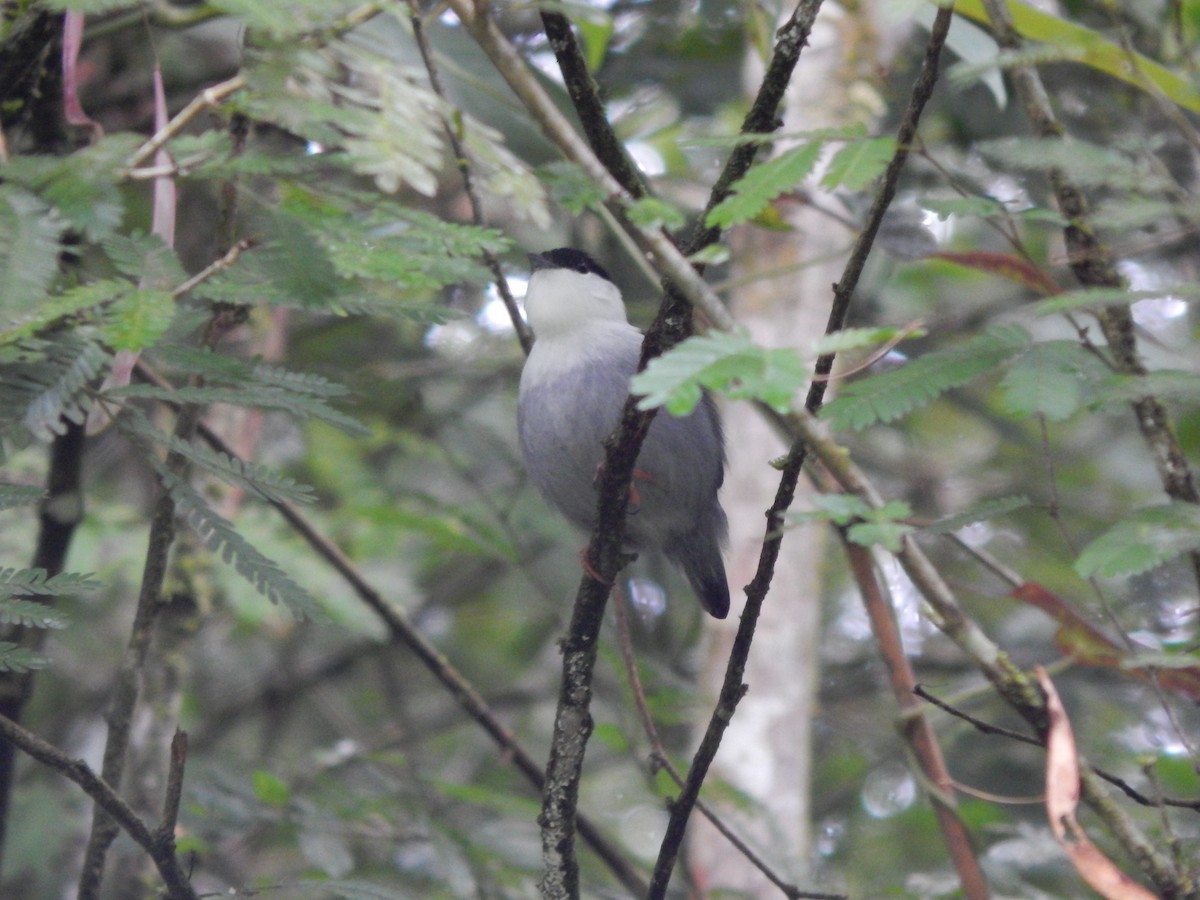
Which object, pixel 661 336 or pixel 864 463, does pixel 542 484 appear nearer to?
pixel 661 336

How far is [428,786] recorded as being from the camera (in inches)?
202

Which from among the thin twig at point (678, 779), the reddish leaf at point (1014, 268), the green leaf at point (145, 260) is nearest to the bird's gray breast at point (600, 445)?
the thin twig at point (678, 779)

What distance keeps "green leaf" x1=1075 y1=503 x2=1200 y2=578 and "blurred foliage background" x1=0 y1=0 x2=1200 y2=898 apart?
13 millimetres

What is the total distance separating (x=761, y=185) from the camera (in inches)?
→ 86.3

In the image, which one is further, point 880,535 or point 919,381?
point 919,381

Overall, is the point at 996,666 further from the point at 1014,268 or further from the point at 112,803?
the point at 112,803

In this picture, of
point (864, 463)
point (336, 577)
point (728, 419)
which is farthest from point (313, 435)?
point (864, 463)

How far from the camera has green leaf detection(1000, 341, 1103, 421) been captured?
2.52 m

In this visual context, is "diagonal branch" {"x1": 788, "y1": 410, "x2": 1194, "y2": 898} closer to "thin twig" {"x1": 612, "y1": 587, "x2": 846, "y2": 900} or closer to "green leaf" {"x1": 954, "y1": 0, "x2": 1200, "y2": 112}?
"thin twig" {"x1": 612, "y1": 587, "x2": 846, "y2": 900}

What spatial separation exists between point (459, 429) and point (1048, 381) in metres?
4.25

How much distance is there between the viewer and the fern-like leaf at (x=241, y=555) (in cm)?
272

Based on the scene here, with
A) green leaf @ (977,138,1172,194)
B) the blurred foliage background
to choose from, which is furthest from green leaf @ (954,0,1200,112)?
green leaf @ (977,138,1172,194)

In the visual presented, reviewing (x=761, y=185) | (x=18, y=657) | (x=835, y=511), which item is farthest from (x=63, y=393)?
(x=835, y=511)

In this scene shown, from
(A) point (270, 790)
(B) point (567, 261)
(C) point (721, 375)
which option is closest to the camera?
(C) point (721, 375)
